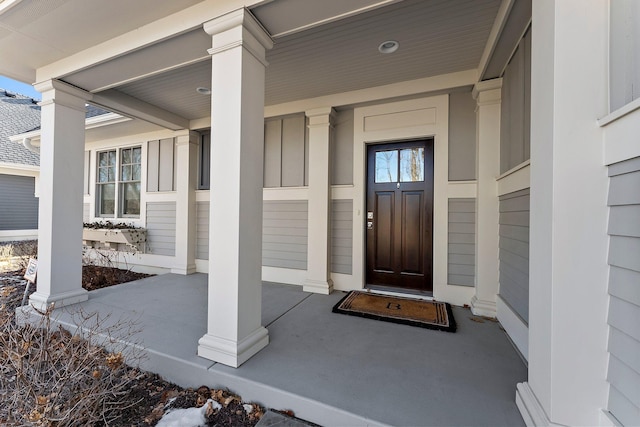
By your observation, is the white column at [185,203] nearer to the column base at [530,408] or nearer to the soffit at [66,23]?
the soffit at [66,23]

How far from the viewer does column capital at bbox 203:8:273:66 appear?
6.05 feet

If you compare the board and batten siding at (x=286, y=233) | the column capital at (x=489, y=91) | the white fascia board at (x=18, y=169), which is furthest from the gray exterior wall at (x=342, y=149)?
the white fascia board at (x=18, y=169)

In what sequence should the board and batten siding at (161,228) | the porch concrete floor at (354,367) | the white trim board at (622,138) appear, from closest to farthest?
the white trim board at (622,138)
the porch concrete floor at (354,367)
the board and batten siding at (161,228)

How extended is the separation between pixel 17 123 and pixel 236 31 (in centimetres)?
1267

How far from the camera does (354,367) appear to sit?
1.84m

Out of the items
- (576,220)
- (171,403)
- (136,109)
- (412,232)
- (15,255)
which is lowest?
(171,403)

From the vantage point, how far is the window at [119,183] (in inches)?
210

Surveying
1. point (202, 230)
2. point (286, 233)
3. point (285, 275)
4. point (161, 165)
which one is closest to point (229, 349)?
point (285, 275)

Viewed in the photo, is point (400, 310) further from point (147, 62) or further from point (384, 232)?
point (147, 62)

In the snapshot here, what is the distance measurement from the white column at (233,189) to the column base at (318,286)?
5.06 feet

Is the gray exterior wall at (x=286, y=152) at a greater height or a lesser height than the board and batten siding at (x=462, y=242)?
greater

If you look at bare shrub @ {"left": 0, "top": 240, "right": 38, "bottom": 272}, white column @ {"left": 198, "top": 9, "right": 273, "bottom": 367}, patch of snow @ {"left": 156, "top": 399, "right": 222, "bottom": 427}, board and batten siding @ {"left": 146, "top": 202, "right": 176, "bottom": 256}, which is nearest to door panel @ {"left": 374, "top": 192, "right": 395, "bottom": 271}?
white column @ {"left": 198, "top": 9, "right": 273, "bottom": 367}

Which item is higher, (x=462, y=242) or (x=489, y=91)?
(x=489, y=91)

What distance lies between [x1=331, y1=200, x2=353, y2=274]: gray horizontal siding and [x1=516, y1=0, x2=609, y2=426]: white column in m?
2.42
